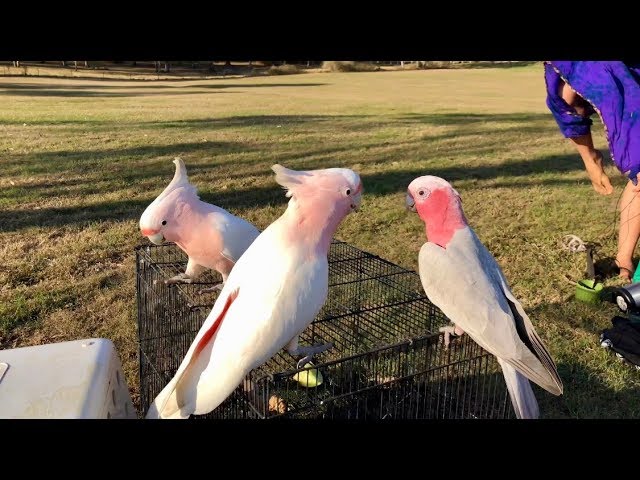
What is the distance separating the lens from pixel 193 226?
133cm

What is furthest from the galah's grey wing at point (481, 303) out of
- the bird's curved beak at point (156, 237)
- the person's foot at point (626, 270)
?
the person's foot at point (626, 270)

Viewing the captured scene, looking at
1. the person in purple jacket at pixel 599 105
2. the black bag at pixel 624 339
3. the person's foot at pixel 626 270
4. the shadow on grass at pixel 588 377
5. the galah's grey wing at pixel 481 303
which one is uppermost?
the person in purple jacket at pixel 599 105

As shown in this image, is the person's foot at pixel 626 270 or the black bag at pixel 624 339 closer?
the black bag at pixel 624 339

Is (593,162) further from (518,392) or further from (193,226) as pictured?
(193,226)

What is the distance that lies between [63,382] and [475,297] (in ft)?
3.02

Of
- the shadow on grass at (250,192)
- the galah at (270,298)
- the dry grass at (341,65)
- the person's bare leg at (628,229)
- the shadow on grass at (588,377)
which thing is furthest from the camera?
the shadow on grass at (250,192)

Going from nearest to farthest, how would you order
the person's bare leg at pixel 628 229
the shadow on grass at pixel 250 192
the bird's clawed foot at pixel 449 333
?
the bird's clawed foot at pixel 449 333, the person's bare leg at pixel 628 229, the shadow on grass at pixel 250 192

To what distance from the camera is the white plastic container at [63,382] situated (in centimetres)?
104

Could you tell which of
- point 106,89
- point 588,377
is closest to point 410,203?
point 588,377

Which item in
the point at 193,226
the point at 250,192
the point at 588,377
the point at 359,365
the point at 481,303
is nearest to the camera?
the point at 481,303

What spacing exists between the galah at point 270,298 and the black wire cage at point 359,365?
0.10 metres

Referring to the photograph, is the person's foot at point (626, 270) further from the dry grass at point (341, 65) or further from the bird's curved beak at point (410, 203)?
the bird's curved beak at point (410, 203)

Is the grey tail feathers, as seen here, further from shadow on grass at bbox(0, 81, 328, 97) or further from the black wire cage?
shadow on grass at bbox(0, 81, 328, 97)
